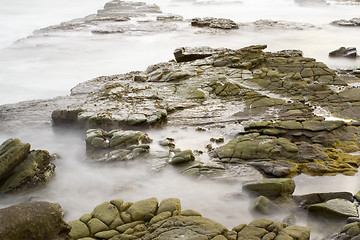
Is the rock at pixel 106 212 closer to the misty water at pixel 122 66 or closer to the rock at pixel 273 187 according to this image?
the misty water at pixel 122 66

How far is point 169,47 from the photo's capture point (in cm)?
2184

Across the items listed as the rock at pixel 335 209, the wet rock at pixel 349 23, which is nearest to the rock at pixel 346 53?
the wet rock at pixel 349 23

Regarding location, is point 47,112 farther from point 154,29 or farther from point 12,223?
point 154,29

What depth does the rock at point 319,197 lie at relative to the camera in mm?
7457

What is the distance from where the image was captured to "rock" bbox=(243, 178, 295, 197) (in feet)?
25.3

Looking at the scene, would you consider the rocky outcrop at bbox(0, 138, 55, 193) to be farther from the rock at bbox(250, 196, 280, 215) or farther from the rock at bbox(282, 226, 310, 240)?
the rock at bbox(282, 226, 310, 240)

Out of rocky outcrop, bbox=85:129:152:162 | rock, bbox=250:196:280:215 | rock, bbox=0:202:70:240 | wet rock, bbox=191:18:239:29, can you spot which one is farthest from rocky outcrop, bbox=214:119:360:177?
wet rock, bbox=191:18:239:29

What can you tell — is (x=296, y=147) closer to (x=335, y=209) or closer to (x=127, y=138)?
(x=335, y=209)

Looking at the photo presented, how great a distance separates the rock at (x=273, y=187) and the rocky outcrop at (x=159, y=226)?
1.24m

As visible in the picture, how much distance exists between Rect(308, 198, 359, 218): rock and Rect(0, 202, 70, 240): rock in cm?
436

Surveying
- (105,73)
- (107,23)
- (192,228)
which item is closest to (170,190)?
(192,228)

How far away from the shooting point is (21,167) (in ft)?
28.5

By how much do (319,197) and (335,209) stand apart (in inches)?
23.2

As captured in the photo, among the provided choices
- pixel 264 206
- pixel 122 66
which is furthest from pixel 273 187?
pixel 122 66
